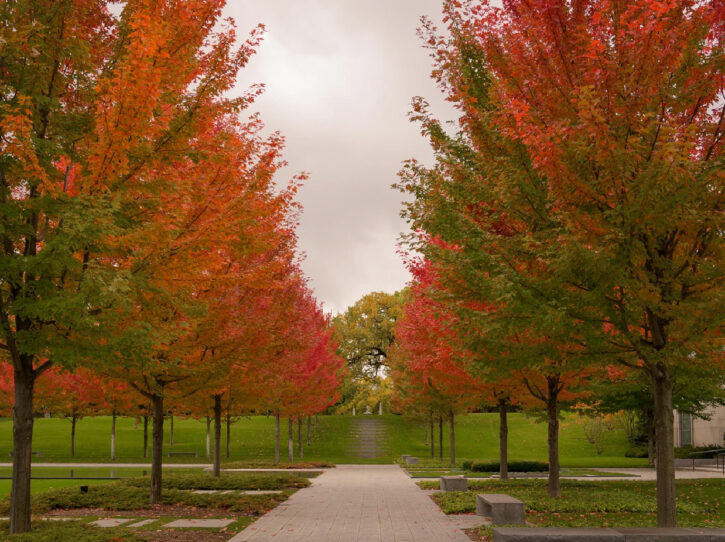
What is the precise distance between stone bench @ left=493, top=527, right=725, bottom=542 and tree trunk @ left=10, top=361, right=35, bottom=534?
655cm

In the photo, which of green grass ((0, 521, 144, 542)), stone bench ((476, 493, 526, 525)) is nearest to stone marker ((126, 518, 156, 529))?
green grass ((0, 521, 144, 542))

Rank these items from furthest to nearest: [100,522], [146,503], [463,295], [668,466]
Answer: [146,503], [100,522], [463,295], [668,466]

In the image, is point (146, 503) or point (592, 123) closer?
point (592, 123)

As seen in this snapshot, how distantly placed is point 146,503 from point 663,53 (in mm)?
13655

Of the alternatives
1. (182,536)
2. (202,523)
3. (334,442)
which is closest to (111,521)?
(202,523)

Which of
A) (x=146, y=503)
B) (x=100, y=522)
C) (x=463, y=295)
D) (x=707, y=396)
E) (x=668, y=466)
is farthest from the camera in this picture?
(x=707, y=396)

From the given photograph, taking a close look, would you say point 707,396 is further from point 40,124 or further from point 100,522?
point 40,124

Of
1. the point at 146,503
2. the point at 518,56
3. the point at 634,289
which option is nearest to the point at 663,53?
the point at 518,56

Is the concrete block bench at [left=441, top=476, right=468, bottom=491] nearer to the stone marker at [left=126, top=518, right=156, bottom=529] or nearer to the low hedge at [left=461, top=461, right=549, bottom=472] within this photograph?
the stone marker at [left=126, top=518, right=156, bottom=529]

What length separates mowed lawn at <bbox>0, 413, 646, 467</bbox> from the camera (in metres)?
38.7

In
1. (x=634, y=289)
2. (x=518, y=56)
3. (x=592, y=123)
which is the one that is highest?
(x=518, y=56)

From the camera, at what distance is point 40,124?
8586 millimetres

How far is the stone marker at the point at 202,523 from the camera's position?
448 inches

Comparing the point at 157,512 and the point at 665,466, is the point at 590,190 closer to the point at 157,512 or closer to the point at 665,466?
the point at 665,466
